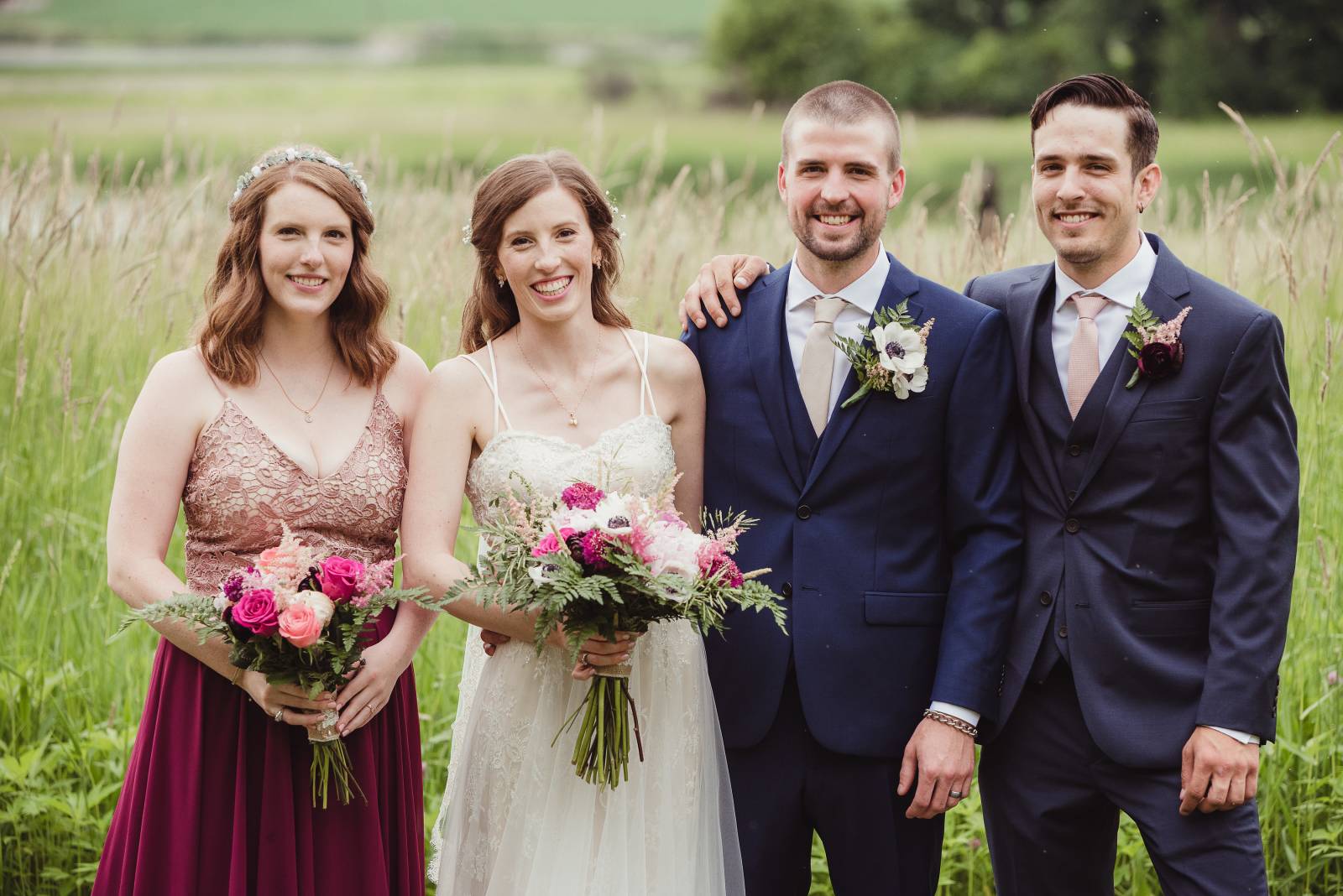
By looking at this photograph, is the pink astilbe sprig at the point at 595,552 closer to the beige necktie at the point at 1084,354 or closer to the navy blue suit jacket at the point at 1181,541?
the navy blue suit jacket at the point at 1181,541

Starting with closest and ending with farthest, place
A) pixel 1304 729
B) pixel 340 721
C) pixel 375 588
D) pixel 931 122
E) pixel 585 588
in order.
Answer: pixel 585 588 < pixel 375 588 < pixel 340 721 < pixel 1304 729 < pixel 931 122

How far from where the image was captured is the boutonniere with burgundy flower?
333 centimetres

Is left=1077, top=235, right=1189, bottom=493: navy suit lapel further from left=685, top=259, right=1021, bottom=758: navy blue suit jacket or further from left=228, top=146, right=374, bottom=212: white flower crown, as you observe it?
left=228, top=146, right=374, bottom=212: white flower crown

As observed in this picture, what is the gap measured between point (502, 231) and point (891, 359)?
1.20 m

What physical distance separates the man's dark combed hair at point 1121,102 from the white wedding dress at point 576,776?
1.48m

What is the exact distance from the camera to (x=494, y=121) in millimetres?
29000

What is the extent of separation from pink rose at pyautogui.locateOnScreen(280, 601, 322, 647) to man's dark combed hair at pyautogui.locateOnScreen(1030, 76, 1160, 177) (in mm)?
2377

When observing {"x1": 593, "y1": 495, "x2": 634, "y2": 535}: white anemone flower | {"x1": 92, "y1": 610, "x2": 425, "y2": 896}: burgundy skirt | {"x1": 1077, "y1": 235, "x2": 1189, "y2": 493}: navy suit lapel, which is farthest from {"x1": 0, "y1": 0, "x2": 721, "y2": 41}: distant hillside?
{"x1": 1077, "y1": 235, "x2": 1189, "y2": 493}: navy suit lapel

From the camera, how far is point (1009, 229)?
5.33 meters

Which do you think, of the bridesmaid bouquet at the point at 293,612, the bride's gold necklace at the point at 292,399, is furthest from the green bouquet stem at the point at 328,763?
the bride's gold necklace at the point at 292,399

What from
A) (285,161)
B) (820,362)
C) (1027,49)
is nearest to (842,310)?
(820,362)

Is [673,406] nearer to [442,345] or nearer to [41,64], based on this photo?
[442,345]

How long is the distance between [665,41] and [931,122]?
12.2m

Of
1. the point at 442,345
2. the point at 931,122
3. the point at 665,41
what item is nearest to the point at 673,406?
the point at 442,345
